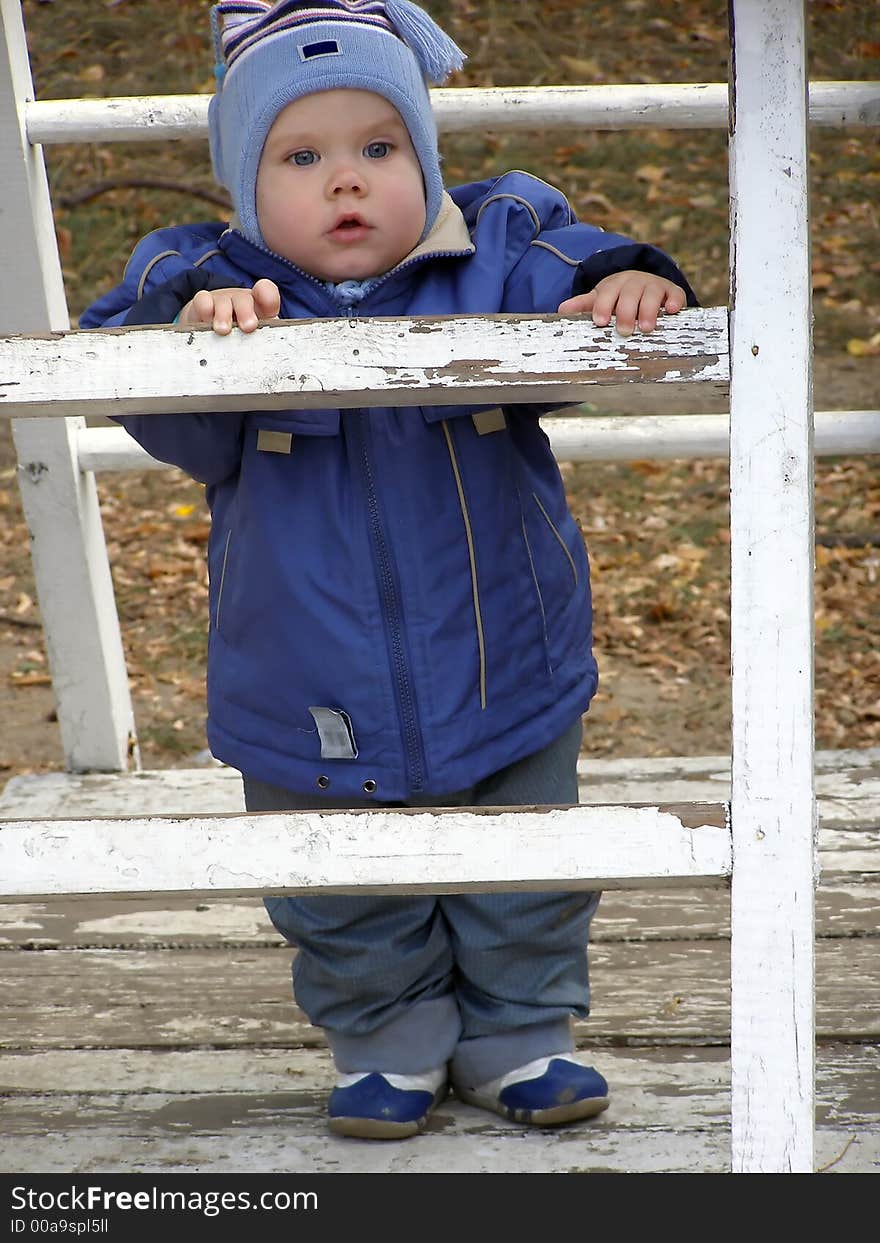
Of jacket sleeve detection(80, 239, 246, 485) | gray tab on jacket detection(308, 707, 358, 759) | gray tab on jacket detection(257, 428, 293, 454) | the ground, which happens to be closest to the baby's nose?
jacket sleeve detection(80, 239, 246, 485)

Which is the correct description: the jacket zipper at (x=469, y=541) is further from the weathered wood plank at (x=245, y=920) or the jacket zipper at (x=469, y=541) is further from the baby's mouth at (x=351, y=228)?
the weathered wood plank at (x=245, y=920)

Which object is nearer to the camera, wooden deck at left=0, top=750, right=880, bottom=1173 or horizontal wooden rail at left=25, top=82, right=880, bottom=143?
wooden deck at left=0, top=750, right=880, bottom=1173

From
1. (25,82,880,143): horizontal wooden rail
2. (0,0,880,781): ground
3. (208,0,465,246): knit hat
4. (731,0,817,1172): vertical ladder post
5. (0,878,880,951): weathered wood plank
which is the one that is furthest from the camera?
(0,0,880,781): ground

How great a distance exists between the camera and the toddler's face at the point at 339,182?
1651 millimetres

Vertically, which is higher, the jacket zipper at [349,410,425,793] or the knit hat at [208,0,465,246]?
the knit hat at [208,0,465,246]

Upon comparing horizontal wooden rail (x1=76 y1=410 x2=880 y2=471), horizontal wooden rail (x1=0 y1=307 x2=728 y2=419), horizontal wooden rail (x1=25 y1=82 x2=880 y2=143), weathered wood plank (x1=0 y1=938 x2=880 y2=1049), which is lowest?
weathered wood plank (x1=0 y1=938 x2=880 y2=1049)

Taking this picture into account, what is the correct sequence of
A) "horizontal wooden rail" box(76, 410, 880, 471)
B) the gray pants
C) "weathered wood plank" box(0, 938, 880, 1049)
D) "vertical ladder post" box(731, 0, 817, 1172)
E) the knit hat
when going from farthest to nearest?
"horizontal wooden rail" box(76, 410, 880, 471)
"weathered wood plank" box(0, 938, 880, 1049)
the gray pants
the knit hat
"vertical ladder post" box(731, 0, 817, 1172)

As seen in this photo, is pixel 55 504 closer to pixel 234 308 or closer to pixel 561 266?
pixel 561 266

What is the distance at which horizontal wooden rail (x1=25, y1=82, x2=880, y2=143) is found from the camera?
7.96ft

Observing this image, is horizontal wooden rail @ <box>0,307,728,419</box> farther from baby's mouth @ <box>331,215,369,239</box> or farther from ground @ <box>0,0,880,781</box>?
baby's mouth @ <box>331,215,369,239</box>

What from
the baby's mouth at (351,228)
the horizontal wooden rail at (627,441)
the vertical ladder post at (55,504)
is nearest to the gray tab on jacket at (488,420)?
the baby's mouth at (351,228)

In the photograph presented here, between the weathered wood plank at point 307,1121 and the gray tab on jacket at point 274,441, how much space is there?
2.53 feet

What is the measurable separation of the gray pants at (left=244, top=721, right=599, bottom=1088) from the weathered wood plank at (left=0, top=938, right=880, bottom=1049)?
18cm
